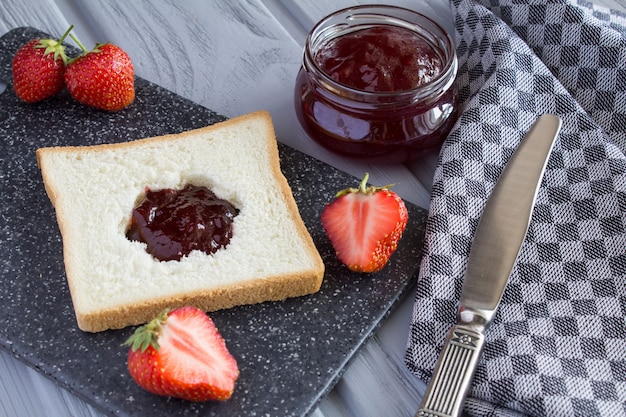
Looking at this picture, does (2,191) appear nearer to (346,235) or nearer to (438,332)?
(346,235)

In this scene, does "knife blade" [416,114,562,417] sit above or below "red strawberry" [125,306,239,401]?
below

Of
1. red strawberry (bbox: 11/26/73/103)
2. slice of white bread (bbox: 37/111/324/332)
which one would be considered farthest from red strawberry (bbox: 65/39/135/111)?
slice of white bread (bbox: 37/111/324/332)

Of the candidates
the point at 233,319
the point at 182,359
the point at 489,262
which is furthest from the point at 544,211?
the point at 182,359

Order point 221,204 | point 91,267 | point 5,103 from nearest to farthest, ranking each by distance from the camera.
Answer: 1. point 91,267
2. point 221,204
3. point 5,103

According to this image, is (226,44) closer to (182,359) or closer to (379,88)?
A: (379,88)

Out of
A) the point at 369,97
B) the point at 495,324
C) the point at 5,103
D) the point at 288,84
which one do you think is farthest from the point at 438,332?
Result: the point at 5,103

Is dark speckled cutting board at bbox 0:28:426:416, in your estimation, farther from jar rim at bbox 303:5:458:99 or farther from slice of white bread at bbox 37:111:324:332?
jar rim at bbox 303:5:458:99
